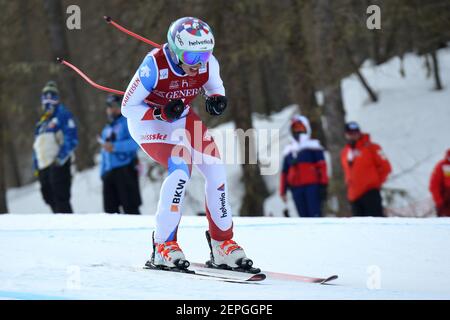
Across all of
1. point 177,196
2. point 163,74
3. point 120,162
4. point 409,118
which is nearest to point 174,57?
point 163,74

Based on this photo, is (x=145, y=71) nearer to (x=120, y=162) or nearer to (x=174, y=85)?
(x=174, y=85)

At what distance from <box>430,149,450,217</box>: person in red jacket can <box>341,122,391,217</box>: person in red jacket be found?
0.67 metres

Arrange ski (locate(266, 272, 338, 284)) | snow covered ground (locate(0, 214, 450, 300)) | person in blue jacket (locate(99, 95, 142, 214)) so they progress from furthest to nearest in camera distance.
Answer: person in blue jacket (locate(99, 95, 142, 214)), ski (locate(266, 272, 338, 284)), snow covered ground (locate(0, 214, 450, 300))

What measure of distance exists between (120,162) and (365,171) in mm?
2747

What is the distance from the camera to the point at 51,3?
16.3 metres

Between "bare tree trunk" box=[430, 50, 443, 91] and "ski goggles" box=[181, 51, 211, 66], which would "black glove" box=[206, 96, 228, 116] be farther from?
"bare tree trunk" box=[430, 50, 443, 91]

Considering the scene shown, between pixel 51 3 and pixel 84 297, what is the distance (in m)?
12.6

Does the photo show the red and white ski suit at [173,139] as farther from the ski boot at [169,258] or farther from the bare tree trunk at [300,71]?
the bare tree trunk at [300,71]

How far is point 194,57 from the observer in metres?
5.78

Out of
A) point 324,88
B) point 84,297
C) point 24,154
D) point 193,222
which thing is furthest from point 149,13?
point 24,154

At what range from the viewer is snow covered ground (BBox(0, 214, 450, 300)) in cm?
496

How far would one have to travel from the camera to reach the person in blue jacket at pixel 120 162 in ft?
32.4

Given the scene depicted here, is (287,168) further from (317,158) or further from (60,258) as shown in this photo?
(60,258)

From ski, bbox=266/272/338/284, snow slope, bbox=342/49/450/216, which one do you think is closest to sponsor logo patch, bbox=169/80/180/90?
ski, bbox=266/272/338/284
